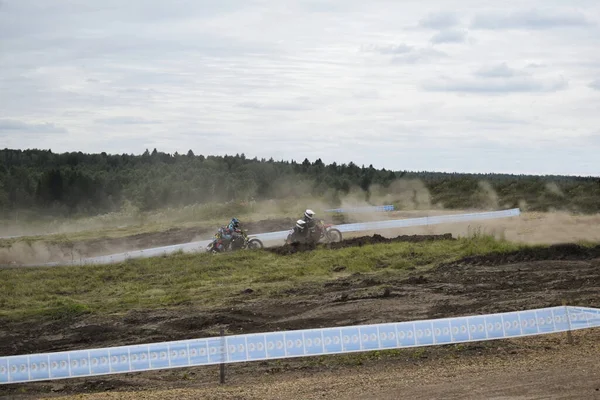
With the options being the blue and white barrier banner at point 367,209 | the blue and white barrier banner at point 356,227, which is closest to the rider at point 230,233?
the blue and white barrier banner at point 356,227

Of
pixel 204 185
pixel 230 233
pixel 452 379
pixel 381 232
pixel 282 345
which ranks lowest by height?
pixel 452 379

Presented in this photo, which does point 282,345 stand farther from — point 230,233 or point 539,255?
point 230,233

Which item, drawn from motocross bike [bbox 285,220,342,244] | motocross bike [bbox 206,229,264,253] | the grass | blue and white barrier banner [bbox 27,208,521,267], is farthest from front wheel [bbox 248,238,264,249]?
blue and white barrier banner [bbox 27,208,521,267]

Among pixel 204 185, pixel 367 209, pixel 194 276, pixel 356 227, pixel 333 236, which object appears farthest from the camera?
pixel 204 185

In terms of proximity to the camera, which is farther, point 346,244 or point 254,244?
point 254,244

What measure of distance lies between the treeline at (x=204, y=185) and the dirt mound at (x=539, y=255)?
97.2ft

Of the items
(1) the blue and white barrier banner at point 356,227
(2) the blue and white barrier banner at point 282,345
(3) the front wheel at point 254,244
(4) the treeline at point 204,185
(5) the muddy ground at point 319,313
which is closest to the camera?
(2) the blue and white barrier banner at point 282,345

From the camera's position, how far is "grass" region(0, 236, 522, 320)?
28.3 m

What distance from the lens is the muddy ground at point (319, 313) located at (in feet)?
60.0

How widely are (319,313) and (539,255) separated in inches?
421

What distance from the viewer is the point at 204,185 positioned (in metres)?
85.8

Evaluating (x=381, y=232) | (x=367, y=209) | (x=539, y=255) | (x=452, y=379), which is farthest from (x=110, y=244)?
(x=452, y=379)

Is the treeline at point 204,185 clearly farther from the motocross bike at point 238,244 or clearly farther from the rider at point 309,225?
the motocross bike at point 238,244

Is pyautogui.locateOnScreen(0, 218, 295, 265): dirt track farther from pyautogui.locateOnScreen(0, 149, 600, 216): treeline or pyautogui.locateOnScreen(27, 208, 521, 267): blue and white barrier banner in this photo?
pyautogui.locateOnScreen(0, 149, 600, 216): treeline
